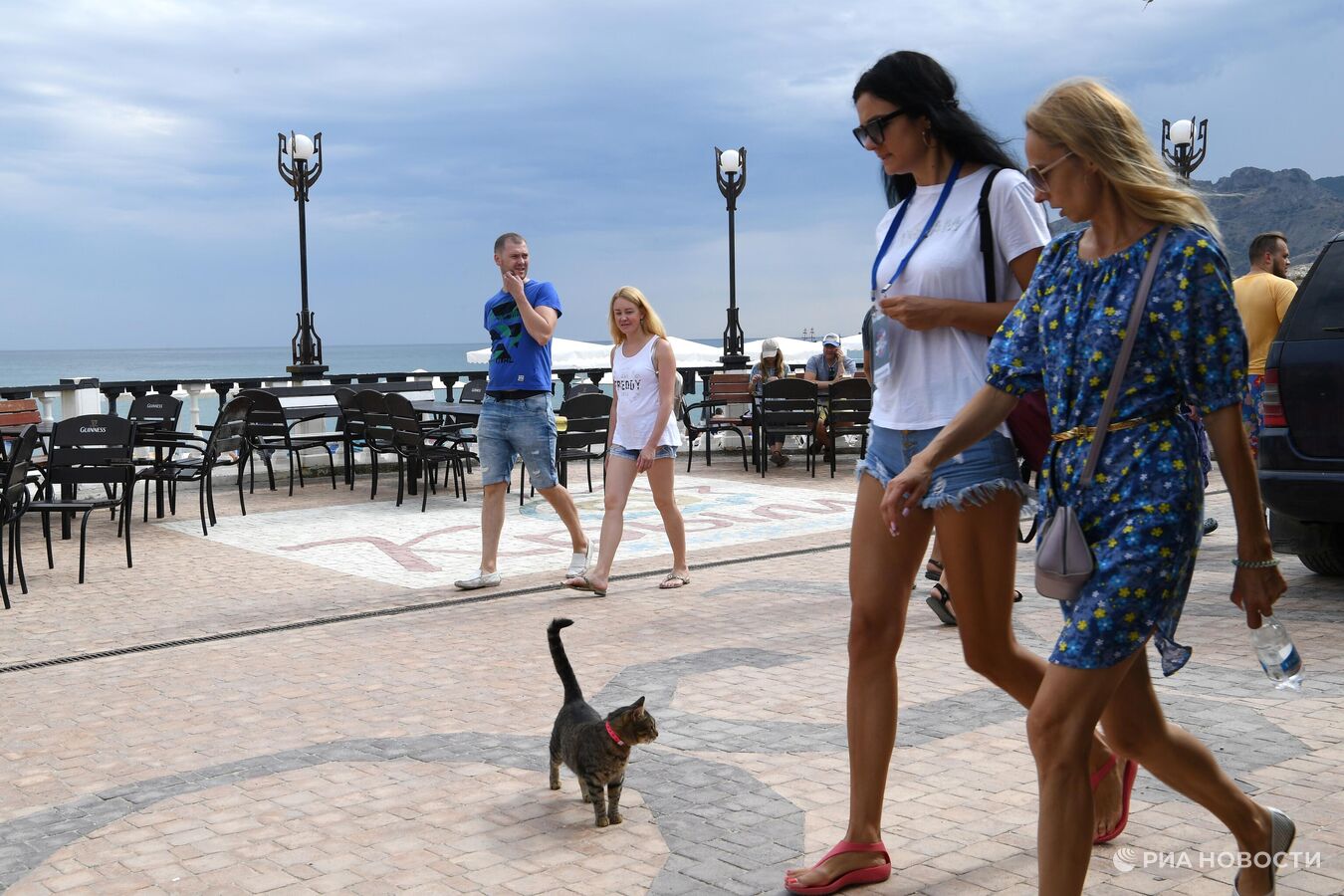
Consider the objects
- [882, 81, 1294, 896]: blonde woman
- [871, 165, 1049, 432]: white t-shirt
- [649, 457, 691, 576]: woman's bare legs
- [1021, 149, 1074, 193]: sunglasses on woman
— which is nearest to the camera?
[882, 81, 1294, 896]: blonde woman

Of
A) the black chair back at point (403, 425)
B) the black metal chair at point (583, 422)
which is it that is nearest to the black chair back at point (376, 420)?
the black chair back at point (403, 425)

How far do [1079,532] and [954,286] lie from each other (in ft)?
2.91

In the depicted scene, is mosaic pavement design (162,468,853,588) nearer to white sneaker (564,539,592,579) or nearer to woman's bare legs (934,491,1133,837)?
white sneaker (564,539,592,579)

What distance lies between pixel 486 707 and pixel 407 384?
13.1 m

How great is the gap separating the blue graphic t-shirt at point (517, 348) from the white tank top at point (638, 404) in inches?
19.3

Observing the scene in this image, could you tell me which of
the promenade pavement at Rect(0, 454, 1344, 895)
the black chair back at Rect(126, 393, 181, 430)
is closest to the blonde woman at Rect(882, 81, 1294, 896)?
the promenade pavement at Rect(0, 454, 1344, 895)

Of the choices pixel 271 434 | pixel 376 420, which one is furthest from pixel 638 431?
pixel 271 434

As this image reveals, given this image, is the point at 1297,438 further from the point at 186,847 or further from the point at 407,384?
the point at 407,384

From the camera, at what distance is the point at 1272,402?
7.19 m

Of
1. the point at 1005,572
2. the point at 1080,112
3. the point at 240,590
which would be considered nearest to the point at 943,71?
the point at 1080,112

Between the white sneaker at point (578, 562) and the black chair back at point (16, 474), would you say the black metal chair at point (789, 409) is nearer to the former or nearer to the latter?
the white sneaker at point (578, 562)

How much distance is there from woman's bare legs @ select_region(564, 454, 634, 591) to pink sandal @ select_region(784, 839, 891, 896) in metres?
4.62

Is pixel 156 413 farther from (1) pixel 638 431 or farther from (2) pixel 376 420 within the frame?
(1) pixel 638 431

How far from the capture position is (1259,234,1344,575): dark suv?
22.5ft
